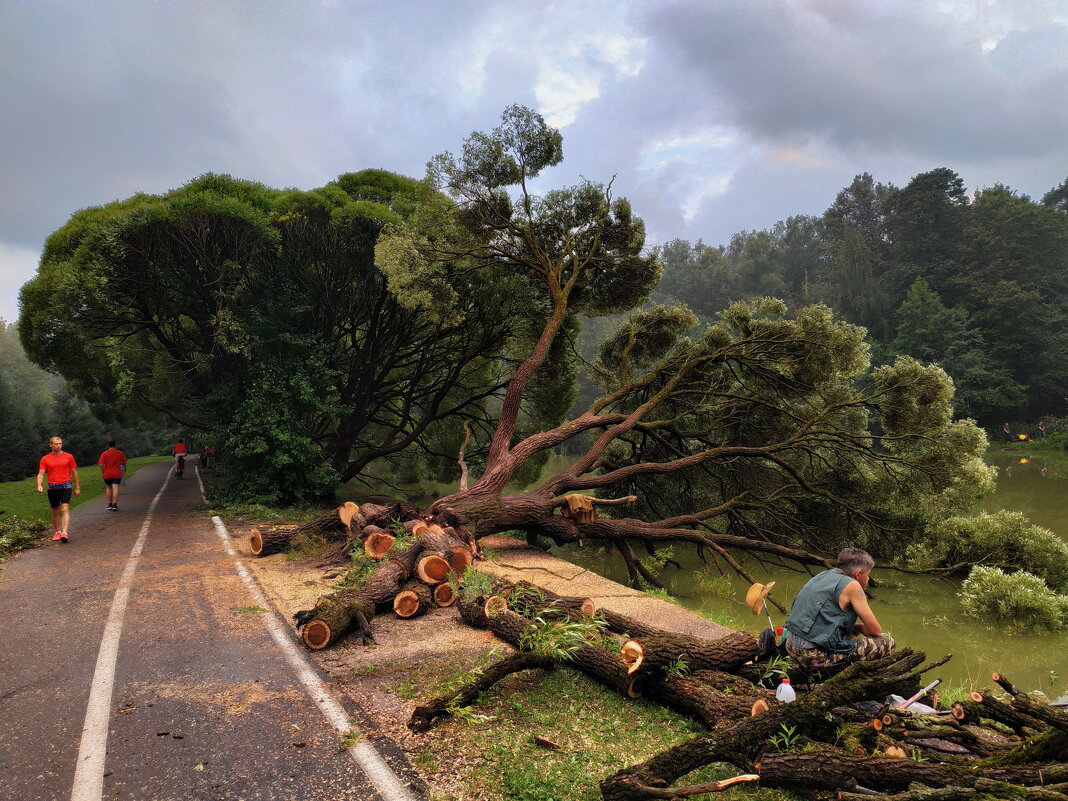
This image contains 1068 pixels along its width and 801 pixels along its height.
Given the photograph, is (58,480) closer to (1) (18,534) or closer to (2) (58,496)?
(2) (58,496)

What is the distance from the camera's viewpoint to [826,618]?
4504 millimetres

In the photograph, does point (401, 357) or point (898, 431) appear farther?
point (401, 357)

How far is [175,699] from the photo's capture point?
450cm

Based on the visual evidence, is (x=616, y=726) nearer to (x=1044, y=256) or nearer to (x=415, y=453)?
(x=415, y=453)

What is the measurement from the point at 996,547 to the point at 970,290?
42.4 meters

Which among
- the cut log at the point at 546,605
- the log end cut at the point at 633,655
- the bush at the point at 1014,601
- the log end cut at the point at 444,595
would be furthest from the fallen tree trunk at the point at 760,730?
the bush at the point at 1014,601

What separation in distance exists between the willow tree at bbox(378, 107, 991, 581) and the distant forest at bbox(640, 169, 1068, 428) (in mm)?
21698

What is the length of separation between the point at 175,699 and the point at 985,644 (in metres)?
10.8

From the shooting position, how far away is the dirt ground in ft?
13.0

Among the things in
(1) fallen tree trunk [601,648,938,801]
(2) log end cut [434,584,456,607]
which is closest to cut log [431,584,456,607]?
(2) log end cut [434,584,456,607]

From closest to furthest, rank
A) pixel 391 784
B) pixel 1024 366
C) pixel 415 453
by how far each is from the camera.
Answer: pixel 391 784
pixel 415 453
pixel 1024 366

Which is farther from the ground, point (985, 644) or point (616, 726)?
point (616, 726)

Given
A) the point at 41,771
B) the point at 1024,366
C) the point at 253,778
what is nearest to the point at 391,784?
the point at 253,778

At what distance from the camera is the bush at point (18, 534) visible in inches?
389
